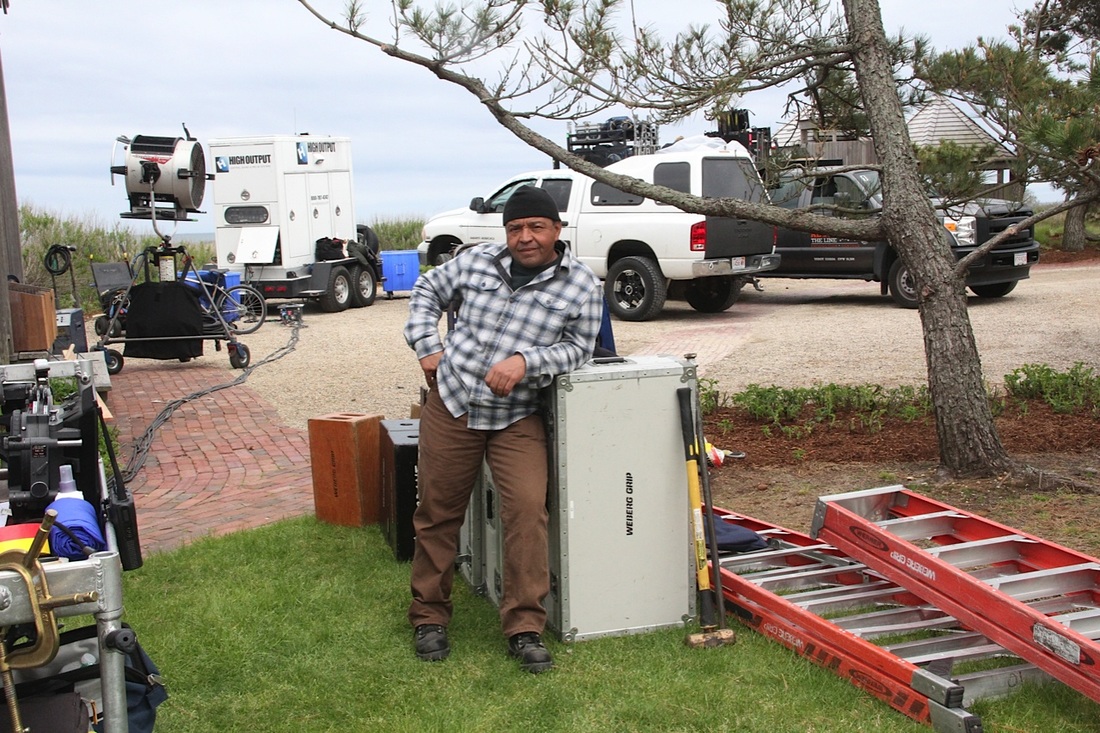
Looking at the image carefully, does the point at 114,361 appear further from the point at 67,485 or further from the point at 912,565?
the point at 912,565

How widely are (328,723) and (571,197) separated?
12740 millimetres

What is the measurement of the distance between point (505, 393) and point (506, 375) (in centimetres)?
7

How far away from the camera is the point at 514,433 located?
421 cm

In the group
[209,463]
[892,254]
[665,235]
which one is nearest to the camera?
[209,463]

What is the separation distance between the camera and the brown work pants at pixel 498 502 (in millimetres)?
4133

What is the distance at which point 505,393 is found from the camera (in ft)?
13.3

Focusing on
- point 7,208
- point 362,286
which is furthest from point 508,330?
point 362,286

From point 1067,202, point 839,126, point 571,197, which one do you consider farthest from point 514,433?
point 571,197

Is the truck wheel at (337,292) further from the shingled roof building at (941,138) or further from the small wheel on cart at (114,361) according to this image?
the shingled roof building at (941,138)

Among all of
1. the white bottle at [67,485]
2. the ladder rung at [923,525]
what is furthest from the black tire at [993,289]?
the white bottle at [67,485]

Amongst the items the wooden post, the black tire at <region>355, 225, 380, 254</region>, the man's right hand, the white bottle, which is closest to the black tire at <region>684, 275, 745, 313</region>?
the black tire at <region>355, 225, 380, 254</region>

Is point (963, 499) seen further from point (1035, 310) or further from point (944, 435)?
point (1035, 310)

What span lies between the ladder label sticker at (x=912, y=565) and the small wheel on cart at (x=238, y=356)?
29.4 feet

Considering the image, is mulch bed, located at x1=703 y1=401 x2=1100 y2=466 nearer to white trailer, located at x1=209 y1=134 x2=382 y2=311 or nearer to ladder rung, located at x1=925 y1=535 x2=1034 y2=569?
ladder rung, located at x1=925 y1=535 x2=1034 y2=569
